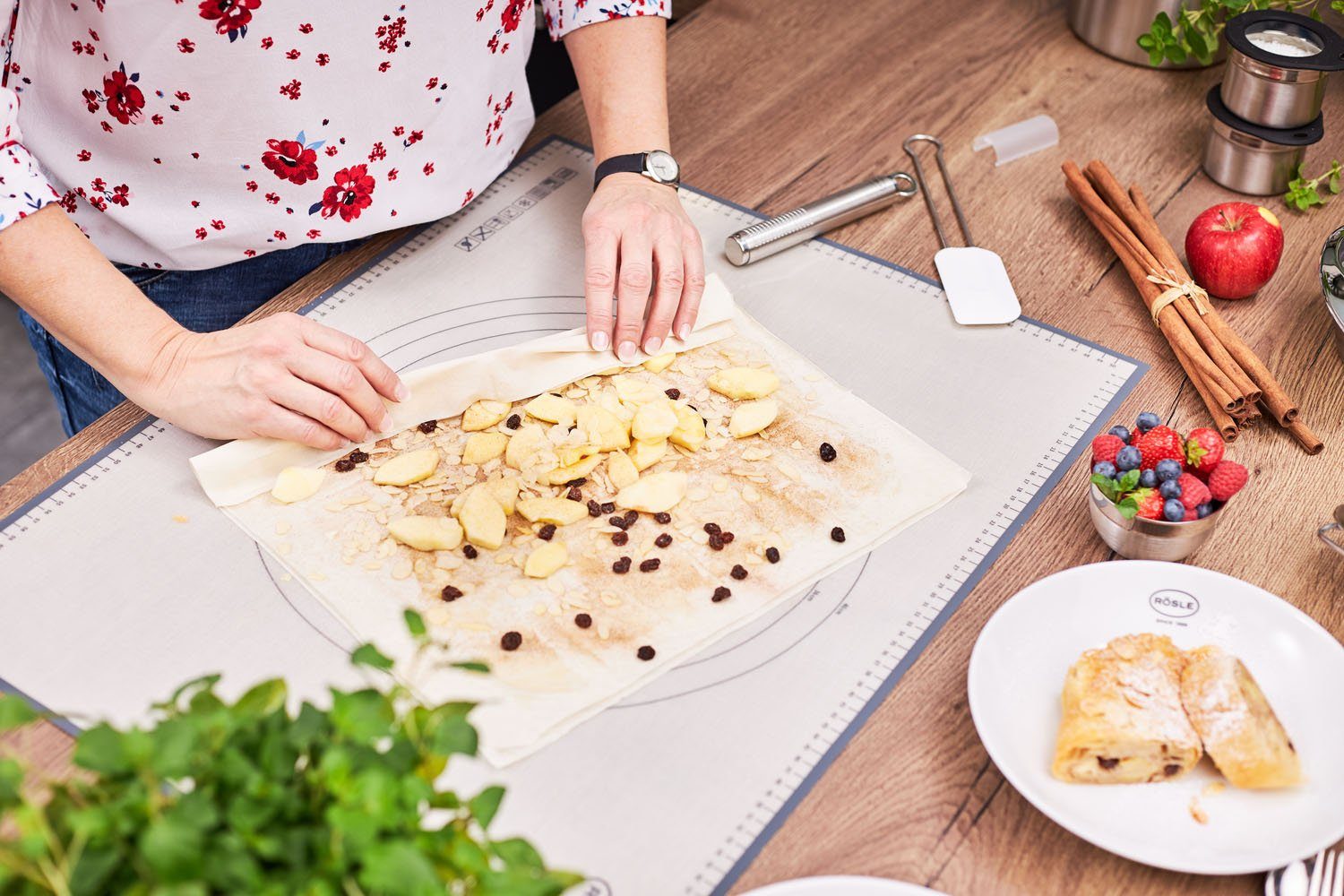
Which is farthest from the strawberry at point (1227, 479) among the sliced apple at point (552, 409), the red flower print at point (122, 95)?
the red flower print at point (122, 95)

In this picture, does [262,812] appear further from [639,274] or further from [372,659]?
[639,274]

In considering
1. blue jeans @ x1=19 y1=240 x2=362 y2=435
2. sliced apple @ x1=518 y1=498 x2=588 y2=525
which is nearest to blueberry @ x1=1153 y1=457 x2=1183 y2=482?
sliced apple @ x1=518 y1=498 x2=588 y2=525

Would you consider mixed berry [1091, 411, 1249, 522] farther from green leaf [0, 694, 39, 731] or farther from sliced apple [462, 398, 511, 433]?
green leaf [0, 694, 39, 731]

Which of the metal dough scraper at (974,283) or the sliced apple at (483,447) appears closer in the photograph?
the sliced apple at (483,447)

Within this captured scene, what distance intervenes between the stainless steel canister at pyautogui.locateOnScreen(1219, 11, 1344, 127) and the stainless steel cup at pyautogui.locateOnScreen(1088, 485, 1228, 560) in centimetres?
70

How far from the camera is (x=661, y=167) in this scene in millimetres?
1482

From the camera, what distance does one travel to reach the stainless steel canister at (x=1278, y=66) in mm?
1465

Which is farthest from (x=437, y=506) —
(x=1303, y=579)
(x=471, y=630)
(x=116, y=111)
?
(x=1303, y=579)

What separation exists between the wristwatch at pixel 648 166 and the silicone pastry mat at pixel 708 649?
101 mm

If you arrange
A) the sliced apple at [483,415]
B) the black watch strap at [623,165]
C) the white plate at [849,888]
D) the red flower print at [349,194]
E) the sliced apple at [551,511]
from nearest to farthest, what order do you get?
the white plate at [849,888]
the sliced apple at [551,511]
the sliced apple at [483,415]
the red flower print at [349,194]
the black watch strap at [623,165]

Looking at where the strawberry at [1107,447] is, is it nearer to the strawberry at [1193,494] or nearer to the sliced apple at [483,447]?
the strawberry at [1193,494]

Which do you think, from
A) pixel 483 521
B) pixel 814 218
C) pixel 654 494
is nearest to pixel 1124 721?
pixel 654 494

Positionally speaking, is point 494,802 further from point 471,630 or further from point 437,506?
point 437,506

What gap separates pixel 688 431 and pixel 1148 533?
475 mm
